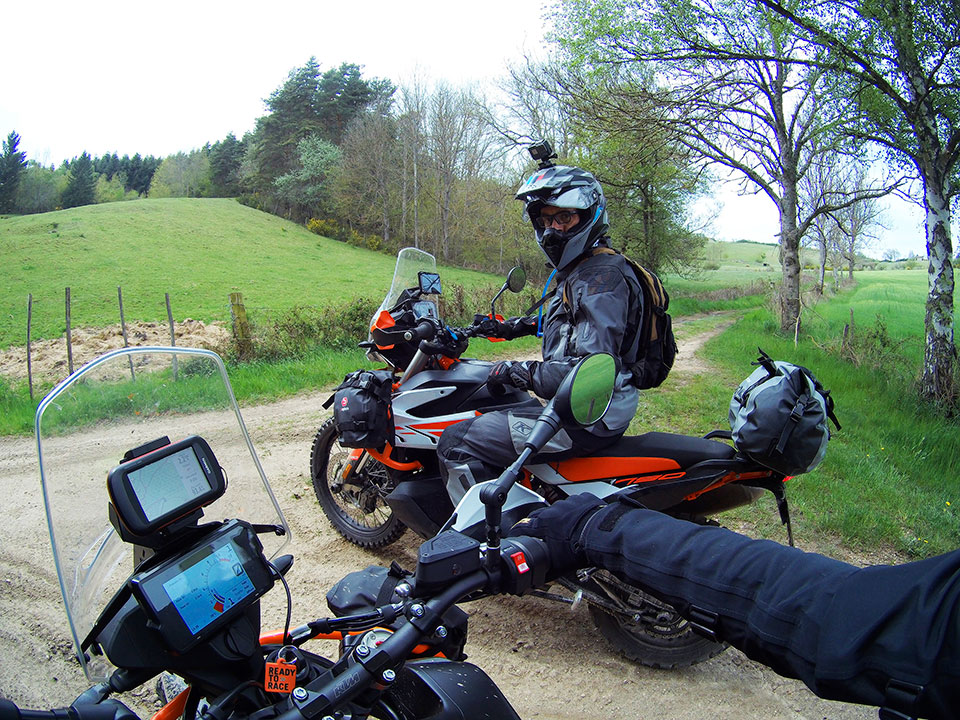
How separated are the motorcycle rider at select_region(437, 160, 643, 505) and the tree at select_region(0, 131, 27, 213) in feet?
61.9

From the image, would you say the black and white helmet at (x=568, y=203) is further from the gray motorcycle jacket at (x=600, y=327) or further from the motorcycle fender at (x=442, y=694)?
the motorcycle fender at (x=442, y=694)

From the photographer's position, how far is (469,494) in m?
2.88

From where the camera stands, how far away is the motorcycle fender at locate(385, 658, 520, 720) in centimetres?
151

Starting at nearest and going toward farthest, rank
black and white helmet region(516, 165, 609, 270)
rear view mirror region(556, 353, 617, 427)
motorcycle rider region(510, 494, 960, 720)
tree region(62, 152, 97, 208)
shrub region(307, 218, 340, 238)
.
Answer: motorcycle rider region(510, 494, 960, 720) → rear view mirror region(556, 353, 617, 427) → black and white helmet region(516, 165, 609, 270) → tree region(62, 152, 97, 208) → shrub region(307, 218, 340, 238)

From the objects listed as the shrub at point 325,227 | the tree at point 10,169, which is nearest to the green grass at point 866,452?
the tree at point 10,169

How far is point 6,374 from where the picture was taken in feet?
31.4

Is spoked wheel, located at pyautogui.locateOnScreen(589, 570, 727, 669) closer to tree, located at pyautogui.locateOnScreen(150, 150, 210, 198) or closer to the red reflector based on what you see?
the red reflector

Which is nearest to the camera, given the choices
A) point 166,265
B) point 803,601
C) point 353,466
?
point 803,601

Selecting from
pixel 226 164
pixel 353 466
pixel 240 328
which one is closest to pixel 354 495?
pixel 353 466

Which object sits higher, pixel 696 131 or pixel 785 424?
pixel 696 131

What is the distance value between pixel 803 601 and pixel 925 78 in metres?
10.2

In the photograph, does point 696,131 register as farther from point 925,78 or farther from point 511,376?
point 511,376

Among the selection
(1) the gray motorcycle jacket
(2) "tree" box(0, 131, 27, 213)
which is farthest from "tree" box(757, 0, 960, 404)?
(2) "tree" box(0, 131, 27, 213)

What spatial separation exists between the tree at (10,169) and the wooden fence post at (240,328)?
1107 cm
